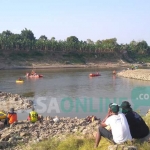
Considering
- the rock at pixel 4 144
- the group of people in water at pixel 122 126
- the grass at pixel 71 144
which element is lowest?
the rock at pixel 4 144

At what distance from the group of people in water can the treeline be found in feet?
252

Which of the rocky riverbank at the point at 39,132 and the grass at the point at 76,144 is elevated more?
the grass at the point at 76,144

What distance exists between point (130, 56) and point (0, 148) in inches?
3777

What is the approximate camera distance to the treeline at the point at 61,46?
278 feet

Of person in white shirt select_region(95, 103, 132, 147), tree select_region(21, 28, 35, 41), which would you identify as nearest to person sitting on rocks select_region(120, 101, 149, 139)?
person in white shirt select_region(95, 103, 132, 147)

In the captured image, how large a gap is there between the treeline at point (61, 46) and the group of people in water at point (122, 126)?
Answer: 76896mm

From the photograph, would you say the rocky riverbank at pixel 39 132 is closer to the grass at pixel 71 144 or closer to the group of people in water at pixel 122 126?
the grass at pixel 71 144

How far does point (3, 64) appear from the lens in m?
73.4

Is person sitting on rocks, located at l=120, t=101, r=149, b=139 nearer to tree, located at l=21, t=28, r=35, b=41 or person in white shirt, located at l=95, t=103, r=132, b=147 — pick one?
person in white shirt, located at l=95, t=103, r=132, b=147

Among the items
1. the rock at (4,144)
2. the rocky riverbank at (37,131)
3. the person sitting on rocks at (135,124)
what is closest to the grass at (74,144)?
the person sitting on rocks at (135,124)

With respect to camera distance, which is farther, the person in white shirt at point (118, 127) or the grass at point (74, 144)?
the grass at point (74, 144)

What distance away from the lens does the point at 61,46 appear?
89.9 meters

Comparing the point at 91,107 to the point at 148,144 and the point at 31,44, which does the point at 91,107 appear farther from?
the point at 31,44

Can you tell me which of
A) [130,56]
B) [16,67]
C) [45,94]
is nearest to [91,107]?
[45,94]
